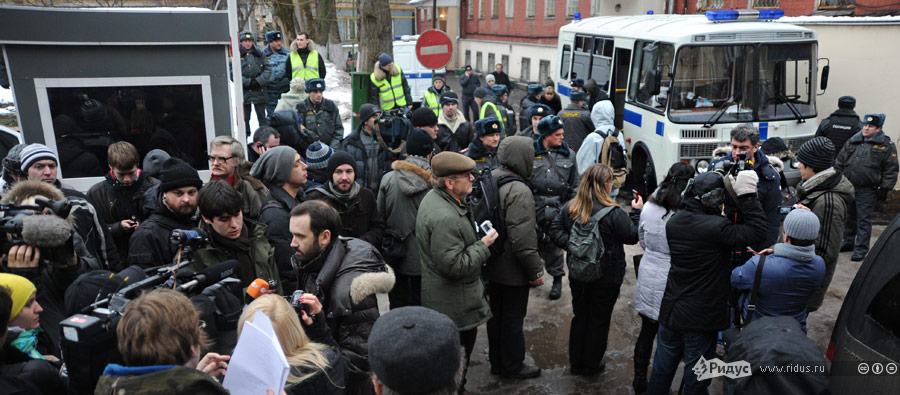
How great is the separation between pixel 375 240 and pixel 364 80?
5805 mm

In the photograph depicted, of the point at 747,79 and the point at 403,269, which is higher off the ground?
the point at 747,79

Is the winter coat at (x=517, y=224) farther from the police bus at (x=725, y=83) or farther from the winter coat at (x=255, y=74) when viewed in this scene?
the winter coat at (x=255, y=74)

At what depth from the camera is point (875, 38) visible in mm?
10758

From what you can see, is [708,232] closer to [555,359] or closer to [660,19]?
[555,359]

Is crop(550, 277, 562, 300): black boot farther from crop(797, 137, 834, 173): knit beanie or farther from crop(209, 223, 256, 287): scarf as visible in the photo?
crop(209, 223, 256, 287): scarf

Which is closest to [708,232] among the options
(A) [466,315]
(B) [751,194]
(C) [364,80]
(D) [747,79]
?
(B) [751,194]

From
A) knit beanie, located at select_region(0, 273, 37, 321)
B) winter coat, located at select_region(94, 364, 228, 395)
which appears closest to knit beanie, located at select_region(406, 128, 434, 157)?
knit beanie, located at select_region(0, 273, 37, 321)

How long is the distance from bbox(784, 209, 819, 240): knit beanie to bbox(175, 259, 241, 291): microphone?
127 inches

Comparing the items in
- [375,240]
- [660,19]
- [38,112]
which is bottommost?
[375,240]

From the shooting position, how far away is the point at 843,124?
349 inches

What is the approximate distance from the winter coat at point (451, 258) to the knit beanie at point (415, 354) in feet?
6.66

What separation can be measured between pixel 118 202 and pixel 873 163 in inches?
320

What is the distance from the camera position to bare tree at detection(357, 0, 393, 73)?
44.3ft

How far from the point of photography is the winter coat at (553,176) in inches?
236
